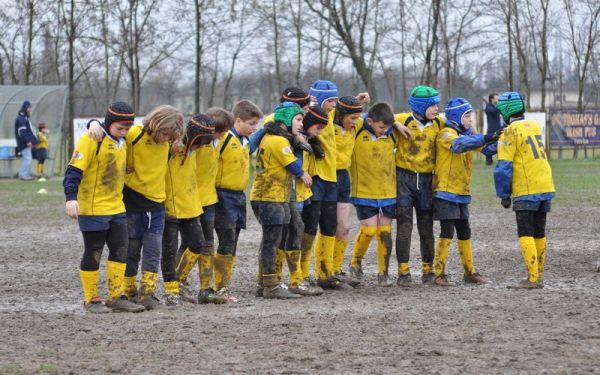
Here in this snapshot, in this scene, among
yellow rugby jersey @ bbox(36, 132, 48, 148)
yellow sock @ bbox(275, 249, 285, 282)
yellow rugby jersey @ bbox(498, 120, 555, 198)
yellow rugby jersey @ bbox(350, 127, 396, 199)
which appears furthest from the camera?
yellow rugby jersey @ bbox(36, 132, 48, 148)

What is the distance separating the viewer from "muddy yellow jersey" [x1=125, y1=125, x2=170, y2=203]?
25.1 feet

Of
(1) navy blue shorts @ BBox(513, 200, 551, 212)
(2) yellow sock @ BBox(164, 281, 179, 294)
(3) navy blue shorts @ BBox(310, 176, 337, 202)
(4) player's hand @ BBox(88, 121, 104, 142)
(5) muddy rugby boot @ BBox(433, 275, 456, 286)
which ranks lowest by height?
(5) muddy rugby boot @ BBox(433, 275, 456, 286)

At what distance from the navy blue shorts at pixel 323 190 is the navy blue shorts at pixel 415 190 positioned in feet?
2.11

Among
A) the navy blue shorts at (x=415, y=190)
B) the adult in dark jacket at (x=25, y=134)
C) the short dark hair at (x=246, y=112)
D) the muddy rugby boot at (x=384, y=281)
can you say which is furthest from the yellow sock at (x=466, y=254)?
the adult in dark jacket at (x=25, y=134)

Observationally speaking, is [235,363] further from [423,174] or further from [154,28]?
[154,28]

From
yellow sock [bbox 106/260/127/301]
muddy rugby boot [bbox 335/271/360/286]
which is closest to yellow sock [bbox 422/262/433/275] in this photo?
muddy rugby boot [bbox 335/271/360/286]

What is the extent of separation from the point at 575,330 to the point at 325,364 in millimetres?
1862

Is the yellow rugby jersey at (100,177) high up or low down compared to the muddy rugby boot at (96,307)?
up

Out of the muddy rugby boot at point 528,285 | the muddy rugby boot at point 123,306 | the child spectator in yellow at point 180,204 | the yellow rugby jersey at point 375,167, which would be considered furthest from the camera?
the yellow rugby jersey at point 375,167

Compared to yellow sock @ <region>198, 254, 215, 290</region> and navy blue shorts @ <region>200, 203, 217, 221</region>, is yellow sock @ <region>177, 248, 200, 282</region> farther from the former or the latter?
navy blue shorts @ <region>200, 203, 217, 221</region>

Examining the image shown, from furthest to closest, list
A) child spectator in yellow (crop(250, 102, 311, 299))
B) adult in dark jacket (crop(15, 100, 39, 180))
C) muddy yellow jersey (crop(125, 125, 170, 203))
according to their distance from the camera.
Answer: adult in dark jacket (crop(15, 100, 39, 180)) < child spectator in yellow (crop(250, 102, 311, 299)) < muddy yellow jersey (crop(125, 125, 170, 203))

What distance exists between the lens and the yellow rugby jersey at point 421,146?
891 cm

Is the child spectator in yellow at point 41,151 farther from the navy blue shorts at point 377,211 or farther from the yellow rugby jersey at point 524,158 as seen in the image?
the yellow rugby jersey at point 524,158

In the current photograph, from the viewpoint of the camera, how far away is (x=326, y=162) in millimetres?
8680
